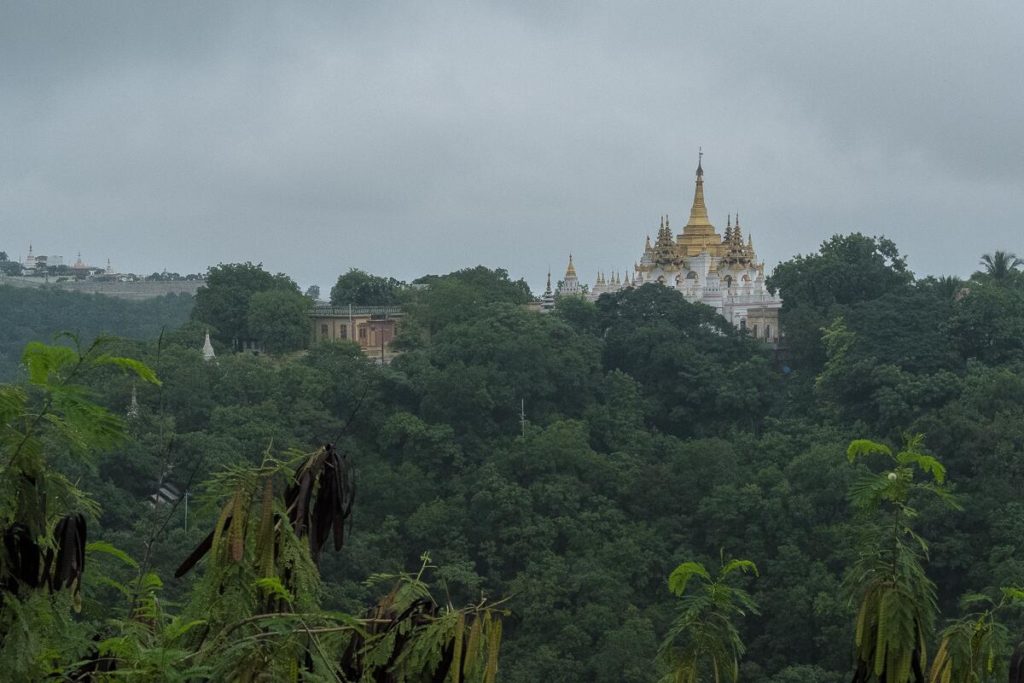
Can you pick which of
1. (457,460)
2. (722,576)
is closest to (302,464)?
(722,576)

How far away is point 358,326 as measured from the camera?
194 feet

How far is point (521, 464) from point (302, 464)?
113 ft

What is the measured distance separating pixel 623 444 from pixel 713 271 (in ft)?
48.9

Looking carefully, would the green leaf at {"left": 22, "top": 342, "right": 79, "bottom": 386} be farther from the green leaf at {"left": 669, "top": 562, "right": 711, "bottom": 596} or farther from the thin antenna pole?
the thin antenna pole

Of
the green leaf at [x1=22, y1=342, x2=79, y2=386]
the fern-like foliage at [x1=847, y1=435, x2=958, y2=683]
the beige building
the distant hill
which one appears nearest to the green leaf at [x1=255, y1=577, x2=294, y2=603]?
the green leaf at [x1=22, y1=342, x2=79, y2=386]

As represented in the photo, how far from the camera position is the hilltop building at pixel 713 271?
190ft

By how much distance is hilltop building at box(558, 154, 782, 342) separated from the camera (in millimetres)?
57969

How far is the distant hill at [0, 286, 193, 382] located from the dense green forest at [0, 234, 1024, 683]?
3495 centimetres

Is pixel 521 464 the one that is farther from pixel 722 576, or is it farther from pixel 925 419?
pixel 722 576

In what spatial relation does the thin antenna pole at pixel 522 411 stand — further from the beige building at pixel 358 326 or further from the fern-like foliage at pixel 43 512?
the fern-like foliage at pixel 43 512

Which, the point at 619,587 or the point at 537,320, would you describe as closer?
the point at 619,587

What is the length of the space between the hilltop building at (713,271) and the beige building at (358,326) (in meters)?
7.34

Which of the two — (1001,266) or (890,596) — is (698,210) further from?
(890,596)

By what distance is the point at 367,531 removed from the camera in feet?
A: 133
